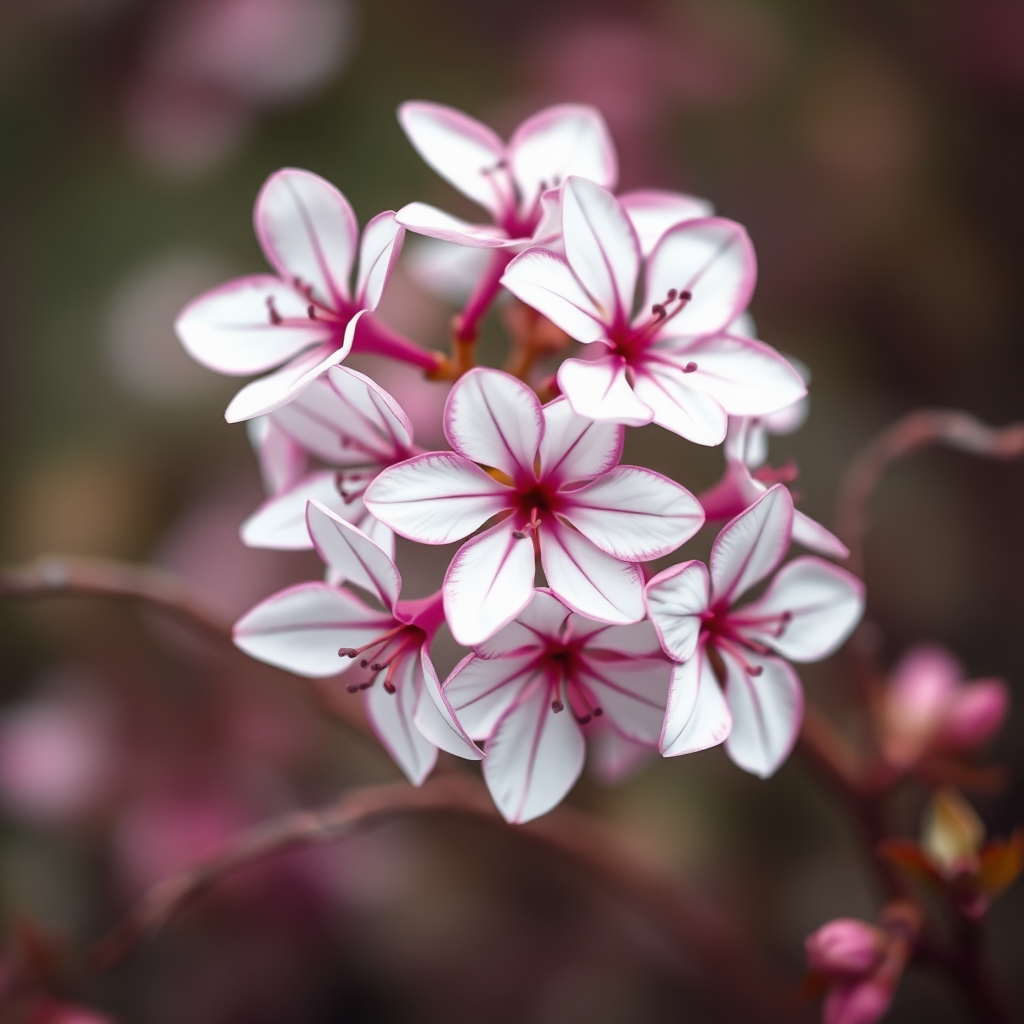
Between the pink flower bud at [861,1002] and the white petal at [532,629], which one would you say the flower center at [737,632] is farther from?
the pink flower bud at [861,1002]

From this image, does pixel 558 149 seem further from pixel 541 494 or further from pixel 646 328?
pixel 541 494

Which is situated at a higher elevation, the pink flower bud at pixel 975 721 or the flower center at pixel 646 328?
the flower center at pixel 646 328

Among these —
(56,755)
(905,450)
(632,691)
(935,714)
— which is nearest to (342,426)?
(632,691)

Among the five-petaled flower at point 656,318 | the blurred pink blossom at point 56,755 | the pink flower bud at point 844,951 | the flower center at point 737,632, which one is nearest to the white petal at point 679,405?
the five-petaled flower at point 656,318

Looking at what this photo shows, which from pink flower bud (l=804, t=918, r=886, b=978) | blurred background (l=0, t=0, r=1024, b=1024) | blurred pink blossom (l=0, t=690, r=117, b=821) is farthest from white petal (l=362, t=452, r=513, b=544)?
blurred pink blossom (l=0, t=690, r=117, b=821)

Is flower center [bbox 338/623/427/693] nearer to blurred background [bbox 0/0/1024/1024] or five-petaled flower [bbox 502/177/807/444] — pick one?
five-petaled flower [bbox 502/177/807/444]

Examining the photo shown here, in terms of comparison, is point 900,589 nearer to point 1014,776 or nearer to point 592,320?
point 1014,776

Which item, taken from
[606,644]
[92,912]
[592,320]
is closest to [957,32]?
→ [592,320]
